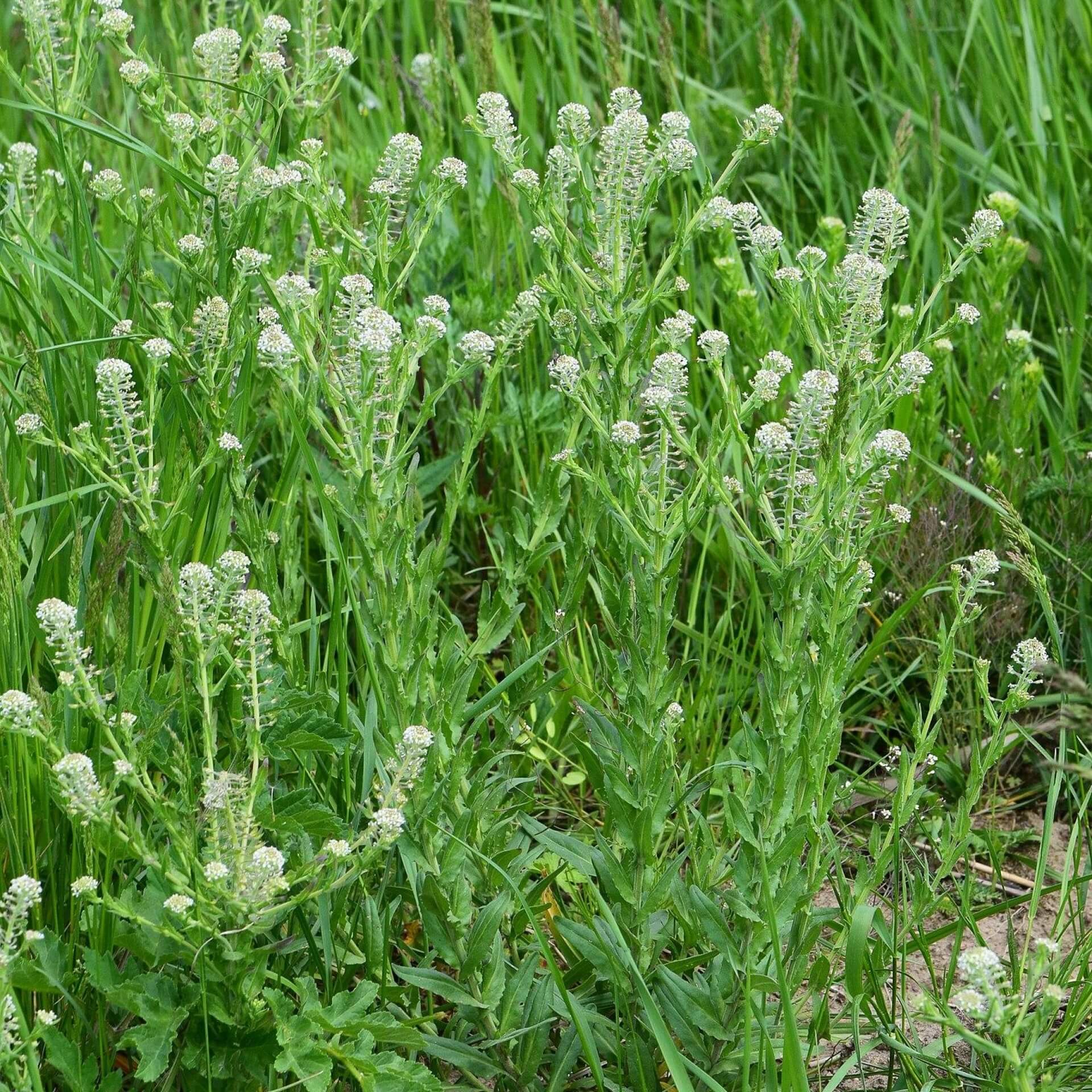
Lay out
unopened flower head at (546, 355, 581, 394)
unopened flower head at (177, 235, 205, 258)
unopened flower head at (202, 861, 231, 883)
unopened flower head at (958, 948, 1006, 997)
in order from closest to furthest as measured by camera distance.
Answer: unopened flower head at (958, 948, 1006, 997)
unopened flower head at (202, 861, 231, 883)
unopened flower head at (546, 355, 581, 394)
unopened flower head at (177, 235, 205, 258)

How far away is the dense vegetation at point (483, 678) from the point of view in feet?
6.06

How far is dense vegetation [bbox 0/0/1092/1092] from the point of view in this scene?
1.85m

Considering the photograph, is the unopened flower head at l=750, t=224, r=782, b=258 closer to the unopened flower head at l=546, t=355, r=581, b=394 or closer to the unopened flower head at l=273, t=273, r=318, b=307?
the unopened flower head at l=546, t=355, r=581, b=394

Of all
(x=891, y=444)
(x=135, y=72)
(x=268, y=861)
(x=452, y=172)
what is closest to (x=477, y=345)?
(x=452, y=172)

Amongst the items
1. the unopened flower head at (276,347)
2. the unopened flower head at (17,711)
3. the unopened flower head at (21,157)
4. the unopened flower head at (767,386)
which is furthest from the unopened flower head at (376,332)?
the unopened flower head at (21,157)

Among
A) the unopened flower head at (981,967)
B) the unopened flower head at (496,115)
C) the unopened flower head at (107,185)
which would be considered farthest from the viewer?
the unopened flower head at (107,185)

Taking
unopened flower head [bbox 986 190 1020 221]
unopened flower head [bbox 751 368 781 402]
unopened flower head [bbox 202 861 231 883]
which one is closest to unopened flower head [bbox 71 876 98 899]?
unopened flower head [bbox 202 861 231 883]

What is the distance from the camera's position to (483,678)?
279 centimetres

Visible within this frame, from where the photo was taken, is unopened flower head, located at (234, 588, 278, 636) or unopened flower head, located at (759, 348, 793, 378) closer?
unopened flower head, located at (234, 588, 278, 636)

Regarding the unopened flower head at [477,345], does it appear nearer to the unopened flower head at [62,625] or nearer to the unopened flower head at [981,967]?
the unopened flower head at [62,625]

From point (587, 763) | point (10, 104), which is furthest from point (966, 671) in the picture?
point (10, 104)

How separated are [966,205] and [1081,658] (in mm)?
1590

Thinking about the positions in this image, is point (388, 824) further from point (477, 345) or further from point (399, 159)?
point (399, 159)

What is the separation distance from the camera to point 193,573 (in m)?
1.76
